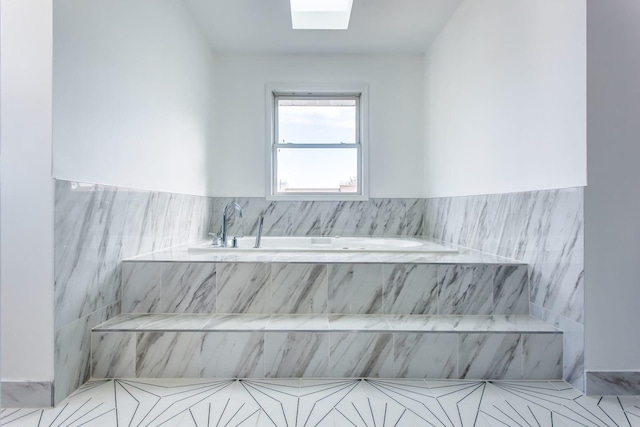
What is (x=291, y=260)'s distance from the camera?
73.1 inches

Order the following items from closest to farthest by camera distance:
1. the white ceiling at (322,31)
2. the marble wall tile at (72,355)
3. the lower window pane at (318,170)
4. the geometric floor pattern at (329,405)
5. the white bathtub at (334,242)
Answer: the geometric floor pattern at (329,405), the marble wall tile at (72,355), the white ceiling at (322,31), the white bathtub at (334,242), the lower window pane at (318,170)

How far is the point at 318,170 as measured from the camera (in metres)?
3.52

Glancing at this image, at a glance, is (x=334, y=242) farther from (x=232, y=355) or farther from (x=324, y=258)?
(x=232, y=355)

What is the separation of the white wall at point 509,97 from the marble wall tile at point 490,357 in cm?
76

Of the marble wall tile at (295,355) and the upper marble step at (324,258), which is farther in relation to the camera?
the upper marble step at (324,258)

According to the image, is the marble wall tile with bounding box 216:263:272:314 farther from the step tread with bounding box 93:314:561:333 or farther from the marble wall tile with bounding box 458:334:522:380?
the marble wall tile with bounding box 458:334:522:380

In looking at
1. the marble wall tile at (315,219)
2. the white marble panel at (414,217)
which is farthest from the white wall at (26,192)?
the white marble panel at (414,217)

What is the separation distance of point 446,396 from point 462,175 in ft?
5.59

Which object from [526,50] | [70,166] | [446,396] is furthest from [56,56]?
[526,50]

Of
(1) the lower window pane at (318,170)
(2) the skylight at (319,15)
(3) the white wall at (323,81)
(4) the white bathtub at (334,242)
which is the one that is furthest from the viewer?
(1) the lower window pane at (318,170)

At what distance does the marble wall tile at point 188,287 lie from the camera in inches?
70.1

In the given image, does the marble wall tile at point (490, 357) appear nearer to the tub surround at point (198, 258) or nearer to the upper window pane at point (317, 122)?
the tub surround at point (198, 258)

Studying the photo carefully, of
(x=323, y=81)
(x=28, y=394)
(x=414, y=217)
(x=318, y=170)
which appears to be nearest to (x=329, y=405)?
(x=28, y=394)

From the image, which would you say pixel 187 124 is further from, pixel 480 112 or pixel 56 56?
pixel 480 112
